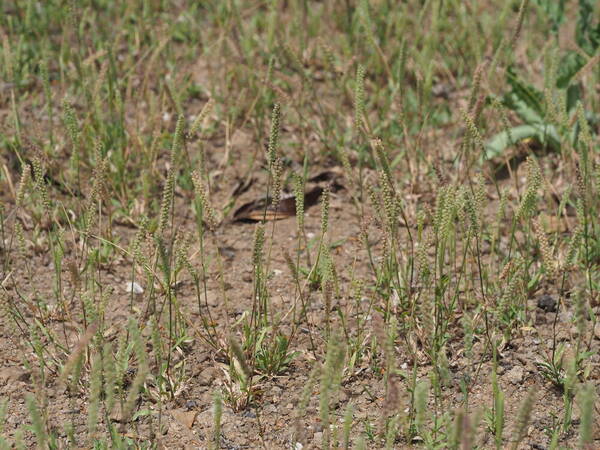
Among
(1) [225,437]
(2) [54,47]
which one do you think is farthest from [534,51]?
(1) [225,437]

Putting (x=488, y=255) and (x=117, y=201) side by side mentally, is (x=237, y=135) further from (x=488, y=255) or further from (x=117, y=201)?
(x=488, y=255)

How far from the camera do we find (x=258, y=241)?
2051mm

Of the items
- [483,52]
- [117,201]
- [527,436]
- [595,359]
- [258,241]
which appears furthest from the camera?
[483,52]

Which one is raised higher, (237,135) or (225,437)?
(237,135)

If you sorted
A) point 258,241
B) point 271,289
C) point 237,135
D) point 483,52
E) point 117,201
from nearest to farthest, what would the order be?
point 258,241
point 271,289
point 117,201
point 237,135
point 483,52

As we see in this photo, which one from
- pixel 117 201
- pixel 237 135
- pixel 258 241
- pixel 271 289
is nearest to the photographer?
pixel 258 241

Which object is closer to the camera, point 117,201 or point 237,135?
point 117,201

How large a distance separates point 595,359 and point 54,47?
2.79 metres

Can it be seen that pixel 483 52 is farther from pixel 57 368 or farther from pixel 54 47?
pixel 57 368

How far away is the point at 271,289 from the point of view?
2807 millimetres

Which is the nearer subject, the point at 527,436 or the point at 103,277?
the point at 527,436

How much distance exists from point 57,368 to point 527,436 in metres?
1.30

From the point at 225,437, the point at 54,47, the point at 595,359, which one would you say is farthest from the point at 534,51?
the point at 225,437

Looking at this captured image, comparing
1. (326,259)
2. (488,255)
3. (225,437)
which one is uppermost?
(326,259)
